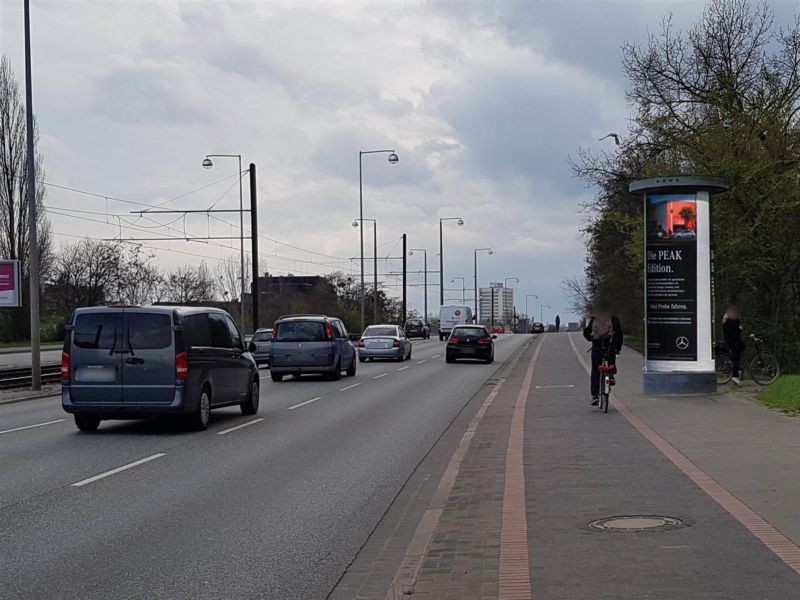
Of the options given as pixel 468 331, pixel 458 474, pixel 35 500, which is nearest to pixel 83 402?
pixel 35 500

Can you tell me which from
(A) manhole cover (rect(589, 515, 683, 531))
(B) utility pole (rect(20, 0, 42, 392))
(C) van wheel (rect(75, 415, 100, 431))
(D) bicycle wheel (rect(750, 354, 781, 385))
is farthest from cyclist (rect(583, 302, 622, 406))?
(B) utility pole (rect(20, 0, 42, 392))

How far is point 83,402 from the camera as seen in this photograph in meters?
15.3

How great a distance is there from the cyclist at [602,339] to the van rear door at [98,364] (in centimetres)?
747

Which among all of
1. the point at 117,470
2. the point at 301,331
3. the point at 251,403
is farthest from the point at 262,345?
the point at 117,470

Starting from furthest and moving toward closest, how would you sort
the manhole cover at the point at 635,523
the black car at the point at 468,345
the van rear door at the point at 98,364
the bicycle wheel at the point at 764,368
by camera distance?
1. the black car at the point at 468,345
2. the bicycle wheel at the point at 764,368
3. the van rear door at the point at 98,364
4. the manhole cover at the point at 635,523

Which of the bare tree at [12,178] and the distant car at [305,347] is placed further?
the bare tree at [12,178]

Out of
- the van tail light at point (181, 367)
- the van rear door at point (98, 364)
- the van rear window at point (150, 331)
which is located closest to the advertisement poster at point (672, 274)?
the van tail light at point (181, 367)

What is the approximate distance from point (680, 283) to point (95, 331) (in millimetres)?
10162

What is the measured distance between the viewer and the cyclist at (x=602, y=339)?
17.2m

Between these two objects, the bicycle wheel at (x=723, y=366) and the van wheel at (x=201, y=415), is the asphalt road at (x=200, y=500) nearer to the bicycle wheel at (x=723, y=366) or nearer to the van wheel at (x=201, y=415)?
the van wheel at (x=201, y=415)

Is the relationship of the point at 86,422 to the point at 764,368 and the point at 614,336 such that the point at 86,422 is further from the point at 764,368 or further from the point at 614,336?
the point at 764,368

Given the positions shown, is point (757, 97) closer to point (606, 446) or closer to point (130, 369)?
point (606, 446)

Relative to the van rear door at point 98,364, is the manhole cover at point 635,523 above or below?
below

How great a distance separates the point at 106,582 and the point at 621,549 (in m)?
3.36
